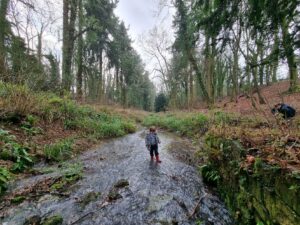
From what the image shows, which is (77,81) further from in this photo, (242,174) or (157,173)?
(242,174)

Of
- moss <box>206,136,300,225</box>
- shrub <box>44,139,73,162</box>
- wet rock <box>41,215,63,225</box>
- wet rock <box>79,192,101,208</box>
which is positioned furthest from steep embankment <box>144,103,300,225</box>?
shrub <box>44,139,73,162</box>

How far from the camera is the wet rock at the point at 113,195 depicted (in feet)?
14.1

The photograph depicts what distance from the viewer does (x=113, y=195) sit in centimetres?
444

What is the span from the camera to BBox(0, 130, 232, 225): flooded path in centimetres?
369

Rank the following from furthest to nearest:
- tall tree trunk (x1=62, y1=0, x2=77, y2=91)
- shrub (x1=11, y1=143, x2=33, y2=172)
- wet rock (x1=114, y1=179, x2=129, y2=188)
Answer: tall tree trunk (x1=62, y1=0, x2=77, y2=91) → shrub (x1=11, y1=143, x2=33, y2=172) → wet rock (x1=114, y1=179, x2=129, y2=188)

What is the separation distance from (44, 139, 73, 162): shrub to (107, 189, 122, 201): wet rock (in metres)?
2.90

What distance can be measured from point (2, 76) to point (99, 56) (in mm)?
16710

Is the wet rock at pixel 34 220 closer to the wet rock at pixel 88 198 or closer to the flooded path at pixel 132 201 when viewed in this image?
the flooded path at pixel 132 201

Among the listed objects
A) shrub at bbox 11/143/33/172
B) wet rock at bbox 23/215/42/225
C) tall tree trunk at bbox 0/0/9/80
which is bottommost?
wet rock at bbox 23/215/42/225

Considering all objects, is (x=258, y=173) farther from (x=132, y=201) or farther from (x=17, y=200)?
(x=17, y=200)

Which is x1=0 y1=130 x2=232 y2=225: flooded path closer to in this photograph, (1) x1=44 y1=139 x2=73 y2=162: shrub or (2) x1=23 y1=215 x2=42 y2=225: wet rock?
(2) x1=23 y1=215 x2=42 y2=225: wet rock

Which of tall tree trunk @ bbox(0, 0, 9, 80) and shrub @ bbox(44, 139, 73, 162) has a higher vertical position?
tall tree trunk @ bbox(0, 0, 9, 80)

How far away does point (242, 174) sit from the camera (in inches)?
142

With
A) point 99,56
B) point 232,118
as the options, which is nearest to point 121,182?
point 232,118
